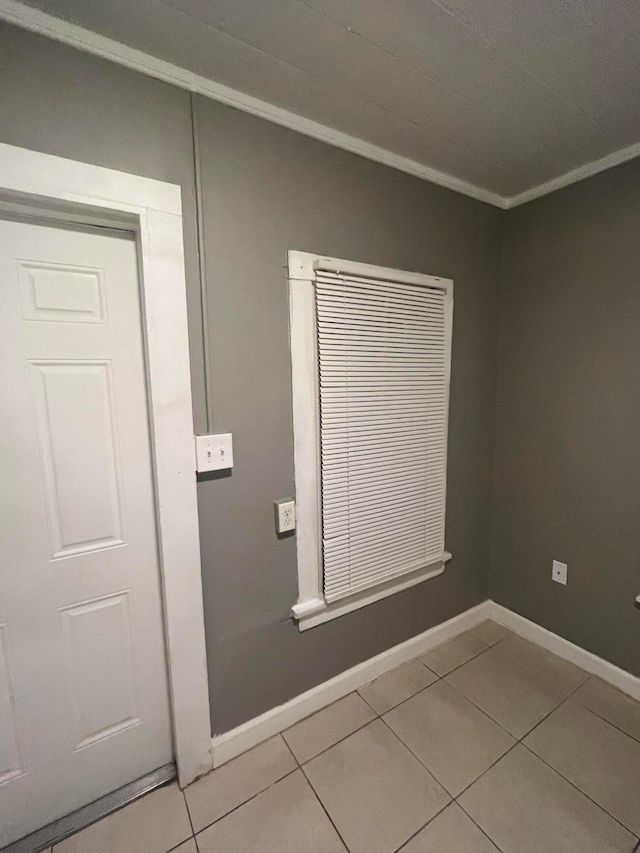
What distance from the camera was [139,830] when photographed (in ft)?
3.83

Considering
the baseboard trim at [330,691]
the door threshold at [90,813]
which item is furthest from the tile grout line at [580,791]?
the door threshold at [90,813]

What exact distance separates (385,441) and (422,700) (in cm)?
126

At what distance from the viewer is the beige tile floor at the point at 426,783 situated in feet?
3.72

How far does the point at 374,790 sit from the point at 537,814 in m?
0.56

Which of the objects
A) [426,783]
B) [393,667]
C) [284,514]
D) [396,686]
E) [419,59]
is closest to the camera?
[419,59]

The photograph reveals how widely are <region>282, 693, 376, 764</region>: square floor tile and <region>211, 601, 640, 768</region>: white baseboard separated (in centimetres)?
3

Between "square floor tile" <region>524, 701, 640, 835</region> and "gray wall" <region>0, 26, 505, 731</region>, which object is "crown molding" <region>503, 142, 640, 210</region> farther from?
"square floor tile" <region>524, 701, 640, 835</region>

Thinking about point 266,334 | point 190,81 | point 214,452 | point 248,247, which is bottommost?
point 214,452

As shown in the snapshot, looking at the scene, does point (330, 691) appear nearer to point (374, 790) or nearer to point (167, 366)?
point (374, 790)

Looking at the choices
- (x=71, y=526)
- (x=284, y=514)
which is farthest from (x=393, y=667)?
(x=71, y=526)

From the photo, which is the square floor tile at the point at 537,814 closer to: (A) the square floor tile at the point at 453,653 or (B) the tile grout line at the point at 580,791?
(B) the tile grout line at the point at 580,791

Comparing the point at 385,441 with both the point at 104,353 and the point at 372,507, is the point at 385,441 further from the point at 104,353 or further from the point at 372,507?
the point at 104,353

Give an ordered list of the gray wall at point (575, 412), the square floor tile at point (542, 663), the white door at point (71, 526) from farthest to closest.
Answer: the square floor tile at point (542, 663)
the gray wall at point (575, 412)
the white door at point (71, 526)

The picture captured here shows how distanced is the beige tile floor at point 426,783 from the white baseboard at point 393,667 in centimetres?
4
